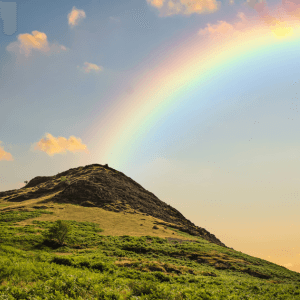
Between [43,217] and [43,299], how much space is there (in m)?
39.7

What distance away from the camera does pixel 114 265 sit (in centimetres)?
1955

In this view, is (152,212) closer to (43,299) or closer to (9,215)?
(9,215)

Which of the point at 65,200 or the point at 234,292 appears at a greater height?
the point at 65,200

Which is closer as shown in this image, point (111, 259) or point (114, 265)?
point (114, 265)

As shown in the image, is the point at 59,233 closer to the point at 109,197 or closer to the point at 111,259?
the point at 111,259

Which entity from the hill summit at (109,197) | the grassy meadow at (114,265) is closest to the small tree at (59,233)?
the grassy meadow at (114,265)

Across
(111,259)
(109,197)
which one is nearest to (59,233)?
(111,259)

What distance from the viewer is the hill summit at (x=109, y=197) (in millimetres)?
59844

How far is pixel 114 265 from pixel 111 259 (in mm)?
3359

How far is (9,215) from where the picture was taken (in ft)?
139

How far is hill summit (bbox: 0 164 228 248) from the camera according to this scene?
5984cm

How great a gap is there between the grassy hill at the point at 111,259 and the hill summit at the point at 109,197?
46 cm

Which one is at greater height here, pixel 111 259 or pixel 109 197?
pixel 109 197

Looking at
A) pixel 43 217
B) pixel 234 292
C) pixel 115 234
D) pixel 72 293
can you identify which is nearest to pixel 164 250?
pixel 115 234
